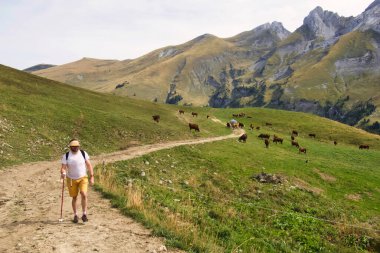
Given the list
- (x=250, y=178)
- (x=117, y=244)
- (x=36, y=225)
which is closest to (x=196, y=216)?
(x=117, y=244)

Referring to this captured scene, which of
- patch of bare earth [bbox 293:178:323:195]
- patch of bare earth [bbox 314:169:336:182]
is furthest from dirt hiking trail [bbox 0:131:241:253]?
patch of bare earth [bbox 314:169:336:182]

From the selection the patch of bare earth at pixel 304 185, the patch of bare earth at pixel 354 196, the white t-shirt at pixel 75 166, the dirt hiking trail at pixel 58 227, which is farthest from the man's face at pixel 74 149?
the patch of bare earth at pixel 354 196

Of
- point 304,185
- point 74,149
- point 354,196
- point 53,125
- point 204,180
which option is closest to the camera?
point 74,149

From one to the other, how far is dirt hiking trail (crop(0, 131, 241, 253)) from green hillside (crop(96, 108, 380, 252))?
0.77 m

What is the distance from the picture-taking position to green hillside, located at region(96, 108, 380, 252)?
53.5ft

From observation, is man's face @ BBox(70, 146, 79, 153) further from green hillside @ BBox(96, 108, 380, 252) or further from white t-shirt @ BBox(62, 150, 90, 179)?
green hillside @ BBox(96, 108, 380, 252)

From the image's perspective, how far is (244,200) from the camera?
27188mm

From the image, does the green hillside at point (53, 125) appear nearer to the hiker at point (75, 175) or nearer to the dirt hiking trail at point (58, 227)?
the dirt hiking trail at point (58, 227)

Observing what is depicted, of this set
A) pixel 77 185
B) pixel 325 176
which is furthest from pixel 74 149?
pixel 325 176

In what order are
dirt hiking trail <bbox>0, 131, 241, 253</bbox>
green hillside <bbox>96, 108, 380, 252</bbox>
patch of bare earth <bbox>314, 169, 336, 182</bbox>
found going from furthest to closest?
patch of bare earth <bbox>314, 169, 336, 182</bbox>
green hillside <bbox>96, 108, 380, 252</bbox>
dirt hiking trail <bbox>0, 131, 241, 253</bbox>

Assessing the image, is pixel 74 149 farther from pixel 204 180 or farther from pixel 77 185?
pixel 204 180

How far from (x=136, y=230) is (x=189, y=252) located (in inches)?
109

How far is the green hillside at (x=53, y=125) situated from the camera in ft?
111

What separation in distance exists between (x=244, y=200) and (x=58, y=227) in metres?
15.9
